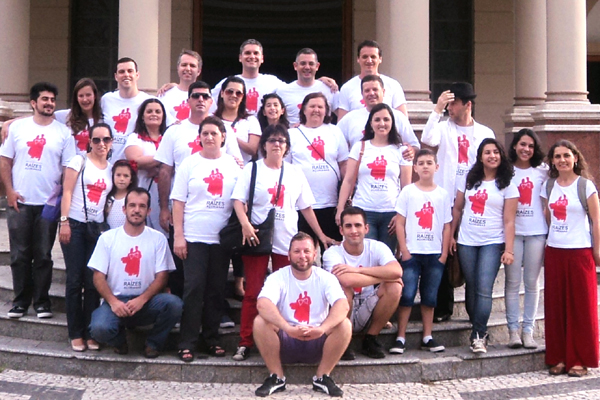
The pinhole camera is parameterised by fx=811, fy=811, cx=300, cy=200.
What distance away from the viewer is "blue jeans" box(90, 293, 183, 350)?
21.2 ft

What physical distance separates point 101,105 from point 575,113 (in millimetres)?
5826

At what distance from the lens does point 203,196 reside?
6.51m

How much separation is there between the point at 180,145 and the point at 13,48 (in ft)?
18.7

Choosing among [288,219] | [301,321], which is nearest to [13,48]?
[288,219]

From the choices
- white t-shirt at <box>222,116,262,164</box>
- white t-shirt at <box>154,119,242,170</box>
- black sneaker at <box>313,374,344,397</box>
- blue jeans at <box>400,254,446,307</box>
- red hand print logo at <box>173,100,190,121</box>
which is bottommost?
black sneaker at <box>313,374,344,397</box>

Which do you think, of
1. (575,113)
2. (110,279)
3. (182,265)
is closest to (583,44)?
(575,113)

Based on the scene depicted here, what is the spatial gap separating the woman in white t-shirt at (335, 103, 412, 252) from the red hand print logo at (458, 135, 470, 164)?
53cm

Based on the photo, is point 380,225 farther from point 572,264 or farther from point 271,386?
point 271,386

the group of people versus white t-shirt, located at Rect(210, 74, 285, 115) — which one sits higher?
white t-shirt, located at Rect(210, 74, 285, 115)

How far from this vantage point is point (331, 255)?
259 inches

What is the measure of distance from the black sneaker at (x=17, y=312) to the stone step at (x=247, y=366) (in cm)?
33

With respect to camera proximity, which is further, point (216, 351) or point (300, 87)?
point (300, 87)

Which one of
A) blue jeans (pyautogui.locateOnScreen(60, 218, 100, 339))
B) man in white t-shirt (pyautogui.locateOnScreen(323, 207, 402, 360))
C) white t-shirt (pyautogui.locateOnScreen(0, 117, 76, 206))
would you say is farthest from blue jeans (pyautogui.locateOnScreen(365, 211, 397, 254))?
white t-shirt (pyautogui.locateOnScreen(0, 117, 76, 206))

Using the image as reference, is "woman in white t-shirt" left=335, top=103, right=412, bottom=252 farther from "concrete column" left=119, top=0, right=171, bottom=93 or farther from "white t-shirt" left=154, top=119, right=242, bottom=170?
"concrete column" left=119, top=0, right=171, bottom=93
